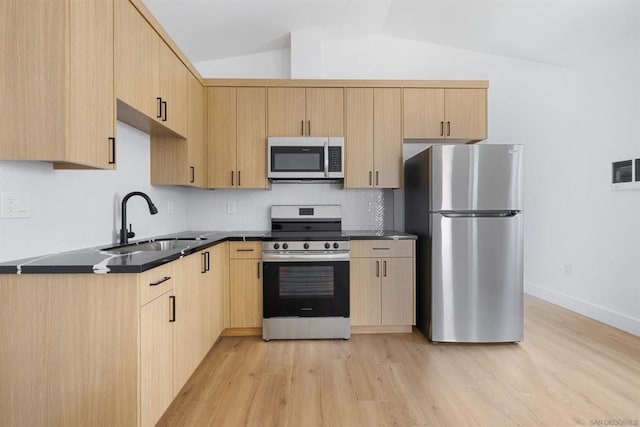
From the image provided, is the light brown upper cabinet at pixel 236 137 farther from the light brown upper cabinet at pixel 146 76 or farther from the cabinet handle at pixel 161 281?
the cabinet handle at pixel 161 281

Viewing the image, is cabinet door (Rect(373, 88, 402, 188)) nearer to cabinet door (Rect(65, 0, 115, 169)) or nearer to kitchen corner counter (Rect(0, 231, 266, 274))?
kitchen corner counter (Rect(0, 231, 266, 274))

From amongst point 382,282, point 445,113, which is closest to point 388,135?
point 445,113

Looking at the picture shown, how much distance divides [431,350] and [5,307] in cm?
267

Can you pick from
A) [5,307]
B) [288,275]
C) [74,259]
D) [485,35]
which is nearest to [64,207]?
[74,259]

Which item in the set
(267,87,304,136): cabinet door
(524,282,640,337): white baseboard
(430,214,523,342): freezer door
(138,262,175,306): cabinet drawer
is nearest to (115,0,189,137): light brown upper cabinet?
(267,87,304,136): cabinet door

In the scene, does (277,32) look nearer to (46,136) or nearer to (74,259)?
(46,136)

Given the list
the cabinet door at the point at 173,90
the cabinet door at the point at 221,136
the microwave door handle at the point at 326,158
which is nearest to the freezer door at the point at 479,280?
the microwave door handle at the point at 326,158

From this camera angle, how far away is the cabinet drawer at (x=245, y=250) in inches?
115

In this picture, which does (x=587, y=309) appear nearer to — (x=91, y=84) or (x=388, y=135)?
(x=388, y=135)

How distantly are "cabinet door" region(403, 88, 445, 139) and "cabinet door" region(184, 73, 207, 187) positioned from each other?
6.39ft

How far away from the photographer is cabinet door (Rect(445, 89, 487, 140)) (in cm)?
326

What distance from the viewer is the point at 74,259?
5.00 ft

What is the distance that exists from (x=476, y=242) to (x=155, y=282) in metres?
2.40

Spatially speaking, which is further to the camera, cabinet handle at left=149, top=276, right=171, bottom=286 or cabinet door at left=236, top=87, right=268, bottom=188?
cabinet door at left=236, top=87, right=268, bottom=188
